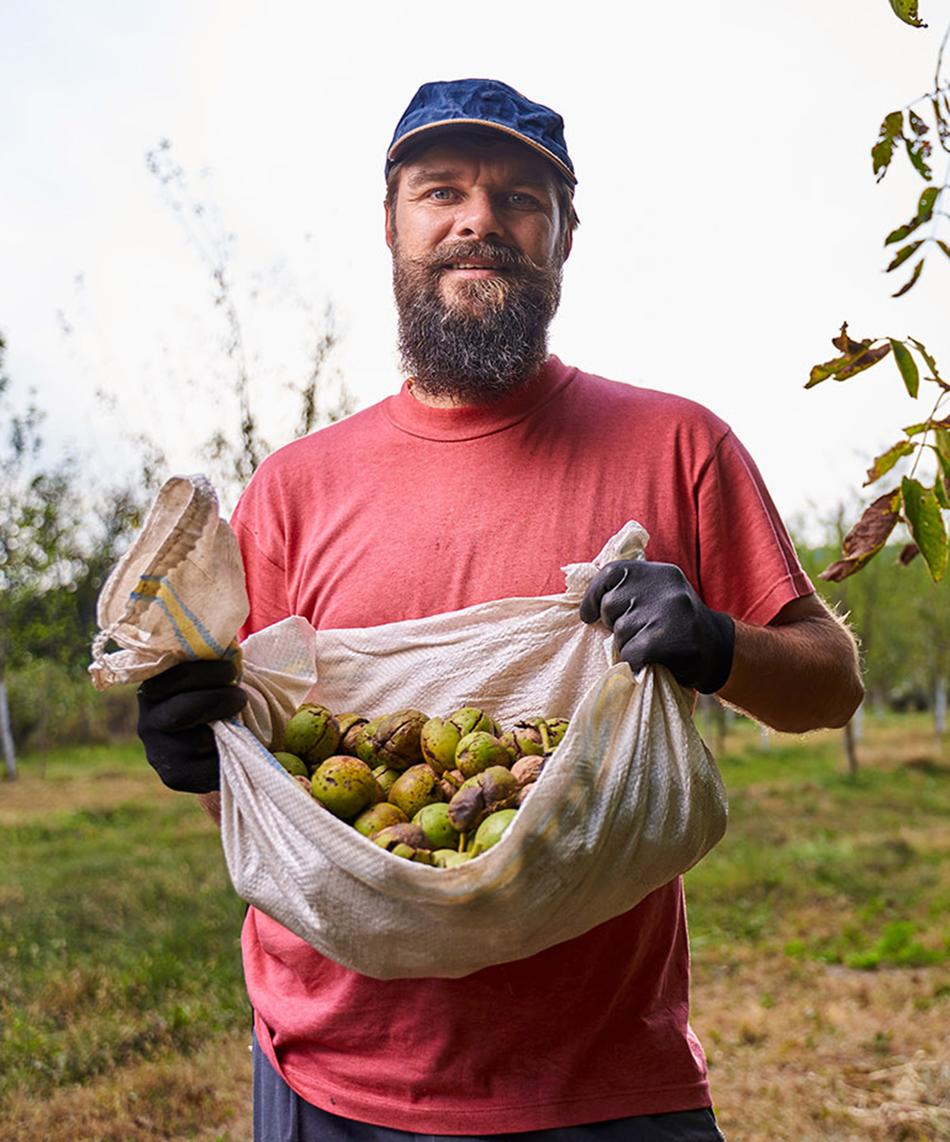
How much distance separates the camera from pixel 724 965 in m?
8.74

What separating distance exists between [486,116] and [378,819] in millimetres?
1609

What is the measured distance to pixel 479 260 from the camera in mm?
2613

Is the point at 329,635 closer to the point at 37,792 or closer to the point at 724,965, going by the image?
the point at 724,965

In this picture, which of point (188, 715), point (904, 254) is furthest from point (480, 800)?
point (904, 254)

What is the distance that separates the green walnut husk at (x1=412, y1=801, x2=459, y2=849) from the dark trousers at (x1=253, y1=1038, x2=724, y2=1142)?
630 mm

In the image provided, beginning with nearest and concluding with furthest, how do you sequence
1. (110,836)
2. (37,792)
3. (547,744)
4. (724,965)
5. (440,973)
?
(440,973) → (547,744) → (724,965) → (110,836) → (37,792)

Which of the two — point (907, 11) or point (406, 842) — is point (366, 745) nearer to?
point (406, 842)

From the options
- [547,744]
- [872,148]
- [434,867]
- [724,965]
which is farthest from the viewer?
[724,965]

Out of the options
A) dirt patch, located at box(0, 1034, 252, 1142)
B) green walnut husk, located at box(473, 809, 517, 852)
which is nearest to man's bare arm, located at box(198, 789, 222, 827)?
green walnut husk, located at box(473, 809, 517, 852)

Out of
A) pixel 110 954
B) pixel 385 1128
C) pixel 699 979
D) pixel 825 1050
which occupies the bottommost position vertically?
pixel 699 979

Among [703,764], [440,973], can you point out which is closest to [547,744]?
[703,764]

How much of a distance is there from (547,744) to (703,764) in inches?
10.9

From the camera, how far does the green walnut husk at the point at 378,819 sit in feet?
6.32

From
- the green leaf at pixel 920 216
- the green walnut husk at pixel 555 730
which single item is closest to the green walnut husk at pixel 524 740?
the green walnut husk at pixel 555 730
